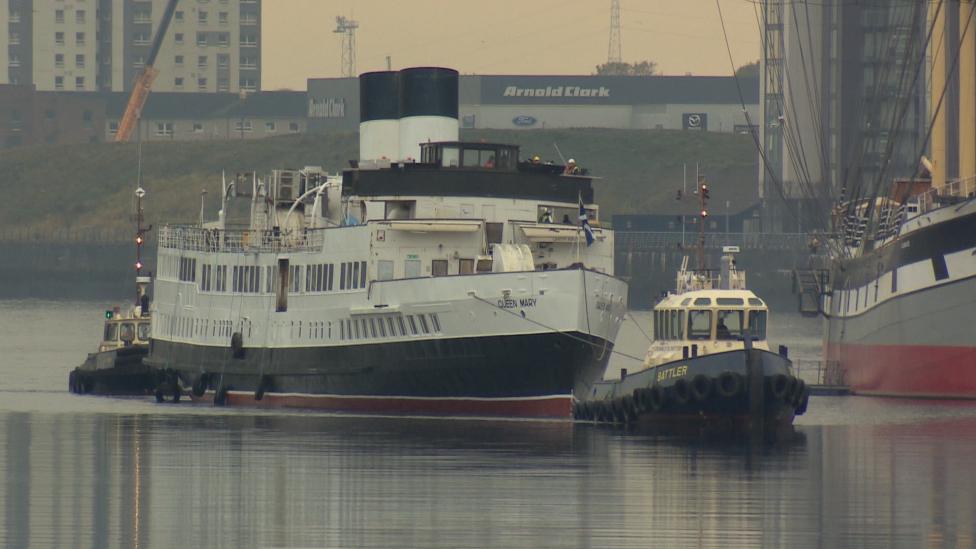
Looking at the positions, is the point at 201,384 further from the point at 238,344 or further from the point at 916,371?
the point at 916,371

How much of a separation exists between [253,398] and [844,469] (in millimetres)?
28633

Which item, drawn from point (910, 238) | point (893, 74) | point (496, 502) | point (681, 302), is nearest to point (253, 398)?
point (681, 302)

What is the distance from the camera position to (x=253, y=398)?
A: 70.8 meters

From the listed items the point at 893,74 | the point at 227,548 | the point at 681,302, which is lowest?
the point at 227,548

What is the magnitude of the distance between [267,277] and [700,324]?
18.4 meters

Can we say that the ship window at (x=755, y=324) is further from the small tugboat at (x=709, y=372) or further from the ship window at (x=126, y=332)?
the ship window at (x=126, y=332)

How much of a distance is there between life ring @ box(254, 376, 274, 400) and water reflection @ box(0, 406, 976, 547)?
Answer: 9565 mm

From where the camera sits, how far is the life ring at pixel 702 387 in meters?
54.8

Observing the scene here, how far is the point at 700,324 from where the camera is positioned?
57625 millimetres

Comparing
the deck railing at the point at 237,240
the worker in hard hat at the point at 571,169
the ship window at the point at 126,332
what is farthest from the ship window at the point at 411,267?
the ship window at the point at 126,332

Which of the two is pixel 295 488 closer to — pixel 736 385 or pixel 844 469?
pixel 844 469

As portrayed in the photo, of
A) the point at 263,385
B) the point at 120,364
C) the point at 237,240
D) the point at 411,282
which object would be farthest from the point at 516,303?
the point at 120,364

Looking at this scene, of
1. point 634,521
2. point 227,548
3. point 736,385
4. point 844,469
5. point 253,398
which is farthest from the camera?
point 253,398

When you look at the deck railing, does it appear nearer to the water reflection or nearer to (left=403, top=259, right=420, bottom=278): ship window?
(left=403, top=259, right=420, bottom=278): ship window
